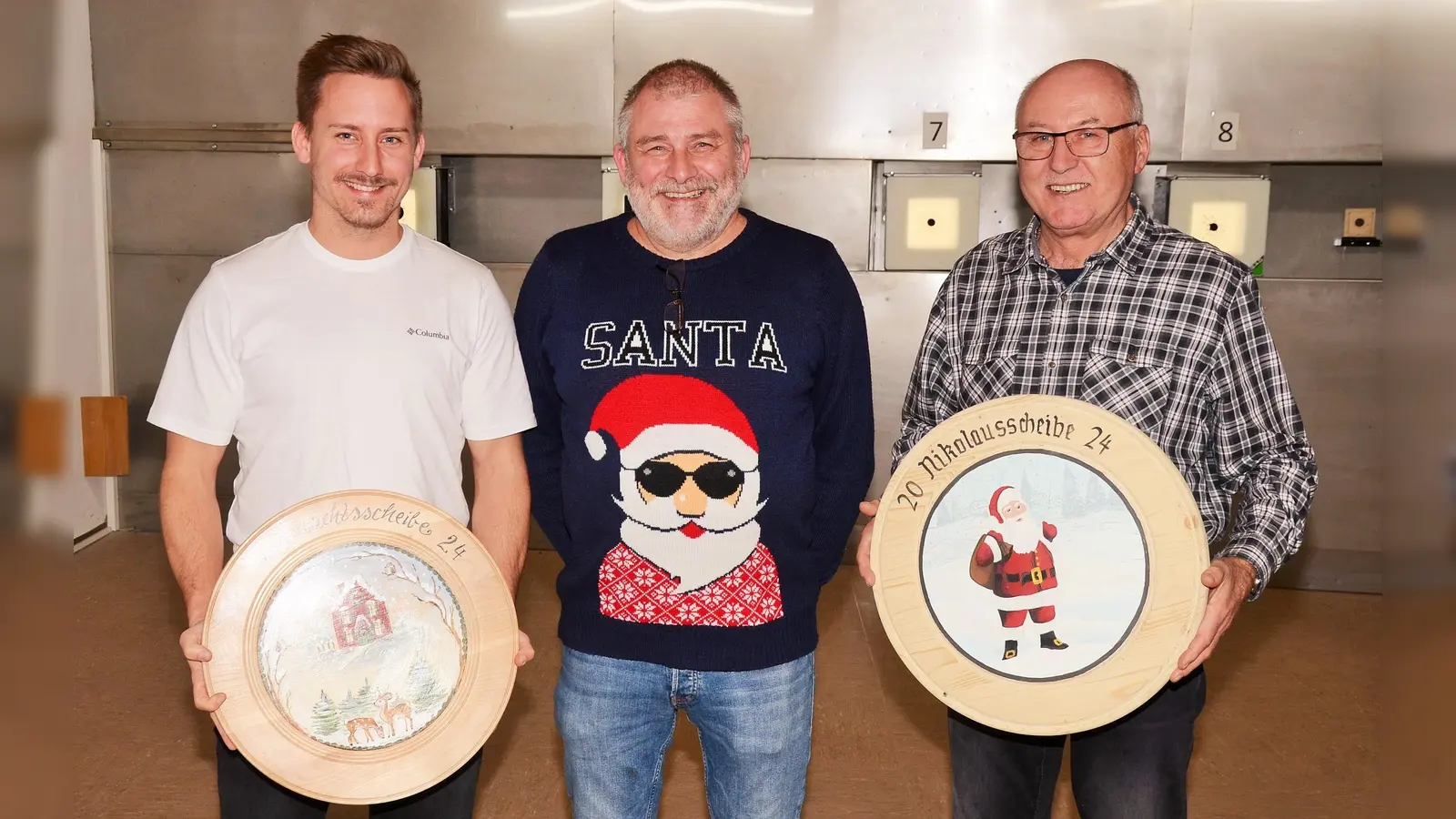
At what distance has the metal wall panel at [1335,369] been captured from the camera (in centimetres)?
498

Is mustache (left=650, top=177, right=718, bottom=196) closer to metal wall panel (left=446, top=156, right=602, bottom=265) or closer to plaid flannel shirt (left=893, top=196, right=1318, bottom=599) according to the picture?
plaid flannel shirt (left=893, top=196, right=1318, bottom=599)

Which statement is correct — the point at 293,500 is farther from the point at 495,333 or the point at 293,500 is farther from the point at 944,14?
the point at 944,14

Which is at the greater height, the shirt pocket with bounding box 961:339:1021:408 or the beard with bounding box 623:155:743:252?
the beard with bounding box 623:155:743:252

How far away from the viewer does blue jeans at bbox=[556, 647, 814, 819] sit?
1739 mm

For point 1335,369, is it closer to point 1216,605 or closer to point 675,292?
point 1216,605

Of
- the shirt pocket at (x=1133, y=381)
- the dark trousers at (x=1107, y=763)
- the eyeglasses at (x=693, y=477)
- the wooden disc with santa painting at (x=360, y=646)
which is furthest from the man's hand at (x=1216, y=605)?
→ the wooden disc with santa painting at (x=360, y=646)

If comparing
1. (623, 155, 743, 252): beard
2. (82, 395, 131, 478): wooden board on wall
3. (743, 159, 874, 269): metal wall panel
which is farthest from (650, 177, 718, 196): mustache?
(743, 159, 874, 269): metal wall panel

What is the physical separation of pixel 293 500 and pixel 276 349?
0.23 meters

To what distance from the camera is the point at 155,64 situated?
518 cm

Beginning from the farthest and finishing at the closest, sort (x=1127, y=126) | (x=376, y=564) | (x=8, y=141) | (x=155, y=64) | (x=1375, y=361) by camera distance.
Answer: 1. (x=155, y=64)
2. (x=1375, y=361)
3. (x=1127, y=126)
4. (x=376, y=564)
5. (x=8, y=141)

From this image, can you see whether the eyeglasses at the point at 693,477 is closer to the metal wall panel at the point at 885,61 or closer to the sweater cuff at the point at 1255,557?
the sweater cuff at the point at 1255,557

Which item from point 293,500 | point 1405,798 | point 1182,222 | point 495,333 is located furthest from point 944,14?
point 1405,798

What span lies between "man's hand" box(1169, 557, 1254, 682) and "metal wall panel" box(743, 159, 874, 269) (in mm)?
3664

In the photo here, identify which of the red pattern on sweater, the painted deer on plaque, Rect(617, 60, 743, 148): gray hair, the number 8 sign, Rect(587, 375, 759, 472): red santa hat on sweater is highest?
the number 8 sign
